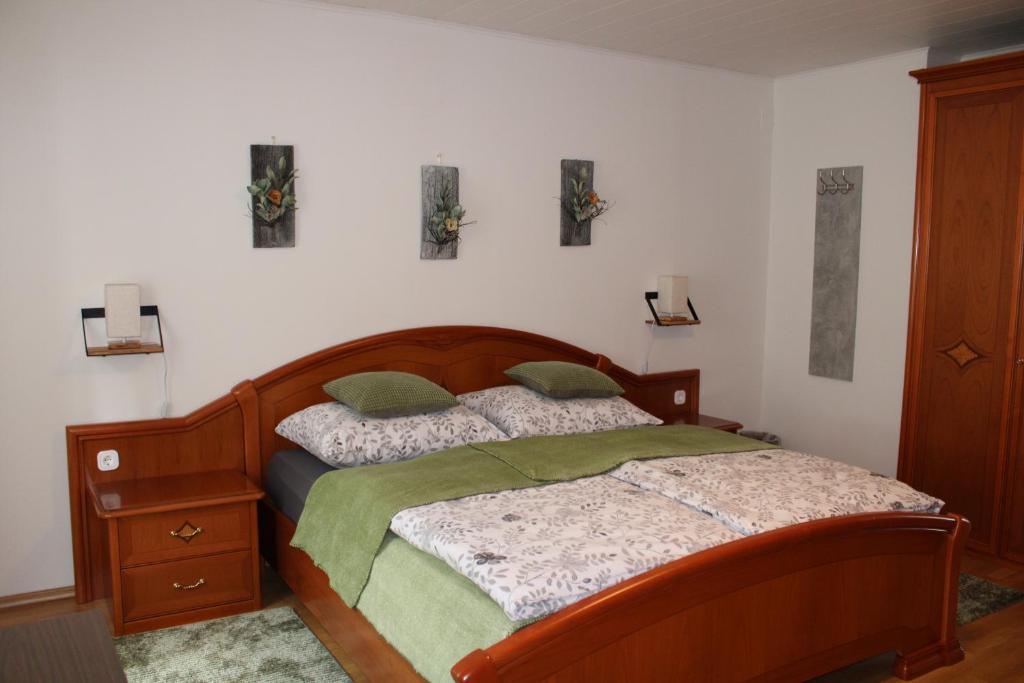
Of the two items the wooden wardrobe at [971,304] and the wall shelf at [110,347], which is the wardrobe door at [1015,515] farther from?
the wall shelf at [110,347]

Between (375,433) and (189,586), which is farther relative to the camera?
(375,433)

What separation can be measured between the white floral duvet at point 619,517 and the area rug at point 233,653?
616 millimetres

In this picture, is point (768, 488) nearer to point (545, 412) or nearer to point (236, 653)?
point (545, 412)

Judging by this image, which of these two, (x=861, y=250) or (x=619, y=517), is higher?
(x=861, y=250)

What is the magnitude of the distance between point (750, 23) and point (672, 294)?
1.31 meters

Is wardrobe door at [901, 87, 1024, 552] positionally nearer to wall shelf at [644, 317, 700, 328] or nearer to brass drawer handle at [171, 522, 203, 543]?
wall shelf at [644, 317, 700, 328]

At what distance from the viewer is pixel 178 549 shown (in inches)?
116

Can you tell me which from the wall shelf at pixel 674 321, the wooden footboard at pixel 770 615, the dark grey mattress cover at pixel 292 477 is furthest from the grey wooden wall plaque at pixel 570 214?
the wooden footboard at pixel 770 615

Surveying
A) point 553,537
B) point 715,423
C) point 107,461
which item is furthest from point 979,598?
point 107,461

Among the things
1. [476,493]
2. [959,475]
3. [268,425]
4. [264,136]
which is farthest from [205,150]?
[959,475]

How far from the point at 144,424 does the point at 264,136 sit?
3.87 feet

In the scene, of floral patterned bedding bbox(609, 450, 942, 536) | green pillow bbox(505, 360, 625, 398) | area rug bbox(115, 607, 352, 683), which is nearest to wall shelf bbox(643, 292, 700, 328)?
green pillow bbox(505, 360, 625, 398)

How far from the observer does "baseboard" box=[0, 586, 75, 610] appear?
121 inches

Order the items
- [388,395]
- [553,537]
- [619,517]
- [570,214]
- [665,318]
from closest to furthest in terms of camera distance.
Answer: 1. [553,537]
2. [619,517]
3. [388,395]
4. [570,214]
5. [665,318]
